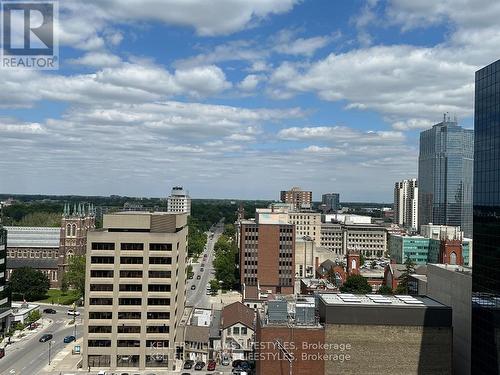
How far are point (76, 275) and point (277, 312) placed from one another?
89.7m

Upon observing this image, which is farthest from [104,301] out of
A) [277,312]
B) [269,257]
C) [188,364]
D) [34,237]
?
[34,237]

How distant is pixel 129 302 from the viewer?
81500 millimetres

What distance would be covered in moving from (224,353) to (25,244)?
322 ft

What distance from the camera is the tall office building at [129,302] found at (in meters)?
80.8

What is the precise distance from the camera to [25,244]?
157 meters

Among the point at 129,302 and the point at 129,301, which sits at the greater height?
the point at 129,301

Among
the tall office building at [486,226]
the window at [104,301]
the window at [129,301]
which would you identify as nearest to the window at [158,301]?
the window at [129,301]

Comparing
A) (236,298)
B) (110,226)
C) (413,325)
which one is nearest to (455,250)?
(236,298)

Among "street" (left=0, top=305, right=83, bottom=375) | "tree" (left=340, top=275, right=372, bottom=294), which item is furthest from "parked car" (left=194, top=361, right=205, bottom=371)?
"tree" (left=340, top=275, right=372, bottom=294)

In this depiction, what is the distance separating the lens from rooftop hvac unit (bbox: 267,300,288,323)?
203ft

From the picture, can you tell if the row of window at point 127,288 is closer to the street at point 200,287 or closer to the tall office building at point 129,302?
the tall office building at point 129,302

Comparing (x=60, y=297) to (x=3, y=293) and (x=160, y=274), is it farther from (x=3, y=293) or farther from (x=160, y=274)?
(x=160, y=274)

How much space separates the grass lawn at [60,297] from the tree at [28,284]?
9.52 ft

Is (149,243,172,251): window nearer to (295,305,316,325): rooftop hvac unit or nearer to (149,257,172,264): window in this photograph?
(149,257,172,264): window
